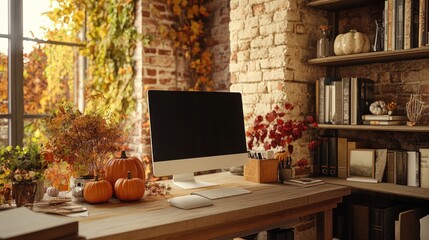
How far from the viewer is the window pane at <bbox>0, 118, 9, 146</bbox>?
3.45 m

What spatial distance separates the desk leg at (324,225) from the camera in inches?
92.5

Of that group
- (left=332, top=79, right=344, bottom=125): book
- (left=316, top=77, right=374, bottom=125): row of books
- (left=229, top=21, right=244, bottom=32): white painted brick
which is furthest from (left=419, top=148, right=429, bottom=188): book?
(left=229, top=21, right=244, bottom=32): white painted brick

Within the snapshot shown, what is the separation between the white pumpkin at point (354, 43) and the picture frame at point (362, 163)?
2.04 ft

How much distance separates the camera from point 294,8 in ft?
9.11

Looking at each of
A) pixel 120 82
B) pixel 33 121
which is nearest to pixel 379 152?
pixel 120 82

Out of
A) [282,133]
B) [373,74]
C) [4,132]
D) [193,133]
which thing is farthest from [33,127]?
[373,74]

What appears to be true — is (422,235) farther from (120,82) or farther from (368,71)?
(120,82)

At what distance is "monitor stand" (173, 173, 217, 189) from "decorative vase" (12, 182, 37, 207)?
2.53ft

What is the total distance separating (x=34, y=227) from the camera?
4.30ft

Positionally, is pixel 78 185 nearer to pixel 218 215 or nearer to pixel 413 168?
pixel 218 215

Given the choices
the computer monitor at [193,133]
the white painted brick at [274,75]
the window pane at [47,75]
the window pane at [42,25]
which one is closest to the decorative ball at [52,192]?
the computer monitor at [193,133]

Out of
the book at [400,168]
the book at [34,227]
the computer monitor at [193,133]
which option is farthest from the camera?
the book at [400,168]

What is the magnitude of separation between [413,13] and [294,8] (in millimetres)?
735

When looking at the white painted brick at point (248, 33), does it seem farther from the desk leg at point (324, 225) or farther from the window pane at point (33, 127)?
the window pane at point (33, 127)
